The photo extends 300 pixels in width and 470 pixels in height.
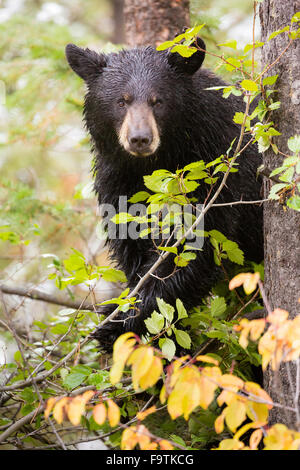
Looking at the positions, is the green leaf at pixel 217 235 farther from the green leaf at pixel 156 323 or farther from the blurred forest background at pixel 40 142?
the blurred forest background at pixel 40 142

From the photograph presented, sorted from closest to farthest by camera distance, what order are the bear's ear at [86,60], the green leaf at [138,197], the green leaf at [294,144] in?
the green leaf at [294,144], the green leaf at [138,197], the bear's ear at [86,60]

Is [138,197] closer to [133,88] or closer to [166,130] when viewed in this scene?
[166,130]

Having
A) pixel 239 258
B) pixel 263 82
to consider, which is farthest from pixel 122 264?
pixel 263 82

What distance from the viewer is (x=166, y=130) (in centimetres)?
334

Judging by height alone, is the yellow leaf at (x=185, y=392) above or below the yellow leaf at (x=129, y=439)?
above

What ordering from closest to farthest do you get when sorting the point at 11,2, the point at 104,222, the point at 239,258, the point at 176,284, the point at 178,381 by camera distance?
the point at 178,381 → the point at 239,258 → the point at 176,284 → the point at 104,222 → the point at 11,2

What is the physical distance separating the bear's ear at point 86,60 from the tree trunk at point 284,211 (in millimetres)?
1283

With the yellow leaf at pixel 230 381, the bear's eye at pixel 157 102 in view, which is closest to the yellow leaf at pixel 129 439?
the yellow leaf at pixel 230 381

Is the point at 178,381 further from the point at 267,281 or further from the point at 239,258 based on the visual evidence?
the point at 239,258

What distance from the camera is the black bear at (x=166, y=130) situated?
3.32m

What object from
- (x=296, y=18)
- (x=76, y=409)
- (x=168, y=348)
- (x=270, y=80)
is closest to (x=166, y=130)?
(x=270, y=80)

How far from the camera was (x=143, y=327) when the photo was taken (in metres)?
3.51

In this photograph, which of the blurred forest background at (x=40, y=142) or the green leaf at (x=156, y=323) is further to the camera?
the blurred forest background at (x=40, y=142)

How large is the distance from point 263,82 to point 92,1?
10840 millimetres
